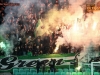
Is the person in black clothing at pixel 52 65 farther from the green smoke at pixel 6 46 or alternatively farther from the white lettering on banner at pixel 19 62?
the green smoke at pixel 6 46

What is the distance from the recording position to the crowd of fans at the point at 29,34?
5.18 meters

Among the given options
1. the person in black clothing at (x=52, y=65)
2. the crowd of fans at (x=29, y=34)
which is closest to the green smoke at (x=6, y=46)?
the crowd of fans at (x=29, y=34)

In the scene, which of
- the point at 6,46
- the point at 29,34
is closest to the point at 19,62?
the point at 6,46

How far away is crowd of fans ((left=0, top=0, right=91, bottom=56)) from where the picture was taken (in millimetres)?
5184

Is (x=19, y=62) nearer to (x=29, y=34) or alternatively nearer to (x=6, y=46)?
Answer: (x=6, y=46)

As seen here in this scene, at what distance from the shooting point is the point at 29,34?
5207 millimetres

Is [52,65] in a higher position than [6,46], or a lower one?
lower

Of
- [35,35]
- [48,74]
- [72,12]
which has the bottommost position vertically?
[48,74]

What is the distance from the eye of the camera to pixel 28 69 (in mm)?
5242

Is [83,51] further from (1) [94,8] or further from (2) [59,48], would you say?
(1) [94,8]

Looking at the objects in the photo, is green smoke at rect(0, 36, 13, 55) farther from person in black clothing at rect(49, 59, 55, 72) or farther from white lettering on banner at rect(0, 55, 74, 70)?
person in black clothing at rect(49, 59, 55, 72)

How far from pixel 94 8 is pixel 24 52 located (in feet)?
6.16

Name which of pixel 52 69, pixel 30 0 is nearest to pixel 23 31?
pixel 30 0

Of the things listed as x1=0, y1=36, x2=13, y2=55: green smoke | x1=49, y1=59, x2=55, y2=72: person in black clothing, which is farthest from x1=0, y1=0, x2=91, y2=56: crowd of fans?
x1=49, y1=59, x2=55, y2=72: person in black clothing
